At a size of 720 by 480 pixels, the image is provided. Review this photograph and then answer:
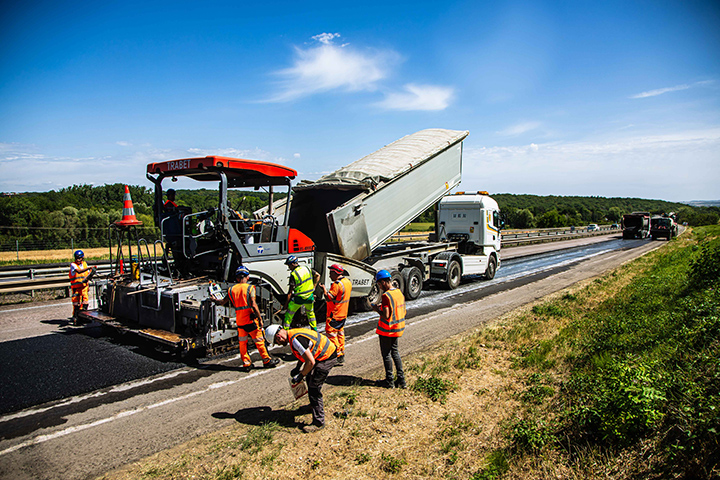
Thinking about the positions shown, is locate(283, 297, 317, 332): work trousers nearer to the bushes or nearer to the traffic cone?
the traffic cone

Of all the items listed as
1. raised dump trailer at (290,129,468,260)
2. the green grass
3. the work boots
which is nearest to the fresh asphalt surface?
the work boots

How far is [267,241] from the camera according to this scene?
26.6ft

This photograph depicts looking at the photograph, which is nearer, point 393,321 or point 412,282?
point 393,321

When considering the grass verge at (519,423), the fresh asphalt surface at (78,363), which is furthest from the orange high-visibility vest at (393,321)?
the fresh asphalt surface at (78,363)

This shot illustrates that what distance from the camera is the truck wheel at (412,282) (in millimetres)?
11719

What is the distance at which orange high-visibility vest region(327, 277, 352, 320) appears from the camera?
6289 mm

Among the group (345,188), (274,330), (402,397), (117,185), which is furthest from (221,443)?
(117,185)

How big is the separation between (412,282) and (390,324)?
6653 mm

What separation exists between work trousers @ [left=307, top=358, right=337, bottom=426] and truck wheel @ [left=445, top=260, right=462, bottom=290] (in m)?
9.40

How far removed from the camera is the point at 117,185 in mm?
54938

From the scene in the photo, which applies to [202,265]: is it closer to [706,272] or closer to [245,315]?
[245,315]

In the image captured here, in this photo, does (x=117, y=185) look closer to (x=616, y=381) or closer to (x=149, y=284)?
(x=149, y=284)

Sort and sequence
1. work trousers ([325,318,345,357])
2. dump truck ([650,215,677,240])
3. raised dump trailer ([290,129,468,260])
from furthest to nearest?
dump truck ([650,215,677,240]) < raised dump trailer ([290,129,468,260]) < work trousers ([325,318,345,357])

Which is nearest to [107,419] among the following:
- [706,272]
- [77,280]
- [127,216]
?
[127,216]
